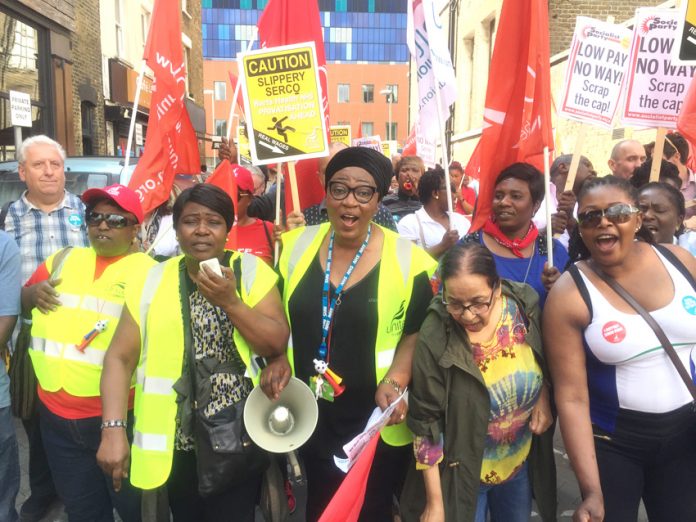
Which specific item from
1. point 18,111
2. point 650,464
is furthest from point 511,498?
point 18,111

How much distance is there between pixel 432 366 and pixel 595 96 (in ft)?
9.19

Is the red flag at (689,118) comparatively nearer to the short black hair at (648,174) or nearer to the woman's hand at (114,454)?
the short black hair at (648,174)

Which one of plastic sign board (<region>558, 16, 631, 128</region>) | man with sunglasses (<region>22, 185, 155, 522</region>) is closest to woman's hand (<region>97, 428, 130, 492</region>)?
man with sunglasses (<region>22, 185, 155, 522</region>)

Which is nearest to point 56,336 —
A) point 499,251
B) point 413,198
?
A: point 499,251

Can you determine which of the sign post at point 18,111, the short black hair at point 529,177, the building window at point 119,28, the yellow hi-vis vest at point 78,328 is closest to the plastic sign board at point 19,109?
the sign post at point 18,111

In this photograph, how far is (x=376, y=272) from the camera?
2.48 meters

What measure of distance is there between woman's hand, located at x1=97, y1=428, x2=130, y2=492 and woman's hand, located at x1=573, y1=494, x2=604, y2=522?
1.73 metres

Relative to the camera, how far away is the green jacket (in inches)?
90.2

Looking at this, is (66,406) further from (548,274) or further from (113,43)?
(113,43)

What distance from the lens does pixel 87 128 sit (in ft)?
48.1

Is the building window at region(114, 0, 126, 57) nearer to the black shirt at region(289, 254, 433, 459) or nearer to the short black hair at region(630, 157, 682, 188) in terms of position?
the short black hair at region(630, 157, 682, 188)

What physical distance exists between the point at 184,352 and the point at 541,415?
1.44 metres

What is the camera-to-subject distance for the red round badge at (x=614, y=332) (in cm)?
220

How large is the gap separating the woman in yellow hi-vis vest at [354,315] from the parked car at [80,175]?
4.41 metres
